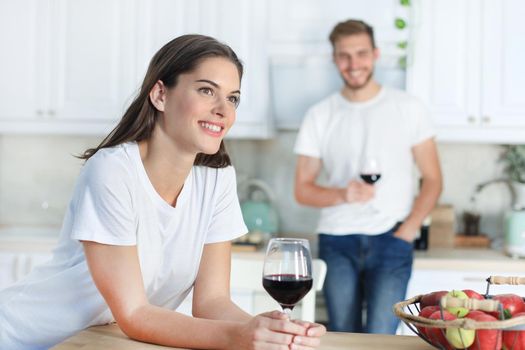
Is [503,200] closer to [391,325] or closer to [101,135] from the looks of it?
[391,325]

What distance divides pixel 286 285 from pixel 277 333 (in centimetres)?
10

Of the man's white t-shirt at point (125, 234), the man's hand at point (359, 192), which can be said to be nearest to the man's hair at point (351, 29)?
the man's hand at point (359, 192)

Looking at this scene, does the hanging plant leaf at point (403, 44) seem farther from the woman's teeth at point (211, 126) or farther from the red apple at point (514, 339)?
the red apple at point (514, 339)

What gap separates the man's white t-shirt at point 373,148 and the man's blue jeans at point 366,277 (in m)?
0.06

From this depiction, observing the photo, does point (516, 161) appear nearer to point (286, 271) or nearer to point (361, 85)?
point (361, 85)

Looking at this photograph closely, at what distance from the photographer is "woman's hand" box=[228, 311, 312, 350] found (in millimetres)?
1331

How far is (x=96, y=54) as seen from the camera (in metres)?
3.69

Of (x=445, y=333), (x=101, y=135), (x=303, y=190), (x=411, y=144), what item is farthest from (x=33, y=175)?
(x=445, y=333)

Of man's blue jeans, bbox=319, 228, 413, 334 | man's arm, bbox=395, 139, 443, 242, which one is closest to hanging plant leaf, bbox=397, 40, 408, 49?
man's arm, bbox=395, 139, 443, 242

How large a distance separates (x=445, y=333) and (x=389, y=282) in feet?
5.81

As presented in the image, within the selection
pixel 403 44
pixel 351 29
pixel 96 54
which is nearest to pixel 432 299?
pixel 351 29

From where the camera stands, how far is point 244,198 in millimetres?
3908

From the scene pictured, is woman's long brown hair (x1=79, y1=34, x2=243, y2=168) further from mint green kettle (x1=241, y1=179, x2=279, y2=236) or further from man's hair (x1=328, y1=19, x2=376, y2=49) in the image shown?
mint green kettle (x1=241, y1=179, x2=279, y2=236)

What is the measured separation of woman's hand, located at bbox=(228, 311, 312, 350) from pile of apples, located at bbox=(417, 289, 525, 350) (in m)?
0.21
